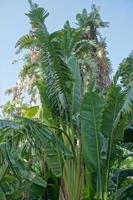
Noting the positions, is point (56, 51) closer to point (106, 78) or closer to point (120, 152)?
point (120, 152)

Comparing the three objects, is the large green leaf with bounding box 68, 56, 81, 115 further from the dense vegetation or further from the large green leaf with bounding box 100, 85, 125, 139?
the large green leaf with bounding box 100, 85, 125, 139

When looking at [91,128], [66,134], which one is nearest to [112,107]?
[91,128]

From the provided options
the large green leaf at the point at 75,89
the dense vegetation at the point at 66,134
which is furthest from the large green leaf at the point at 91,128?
the large green leaf at the point at 75,89

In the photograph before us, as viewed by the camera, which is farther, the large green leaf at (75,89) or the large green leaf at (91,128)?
the large green leaf at (75,89)

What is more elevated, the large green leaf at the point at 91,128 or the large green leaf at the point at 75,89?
the large green leaf at the point at 75,89

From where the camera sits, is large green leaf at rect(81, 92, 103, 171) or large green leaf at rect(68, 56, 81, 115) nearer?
large green leaf at rect(81, 92, 103, 171)

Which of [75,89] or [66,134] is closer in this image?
[66,134]

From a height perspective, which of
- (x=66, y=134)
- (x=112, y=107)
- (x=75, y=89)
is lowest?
(x=66, y=134)

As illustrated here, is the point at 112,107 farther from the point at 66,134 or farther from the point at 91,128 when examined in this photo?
the point at 66,134

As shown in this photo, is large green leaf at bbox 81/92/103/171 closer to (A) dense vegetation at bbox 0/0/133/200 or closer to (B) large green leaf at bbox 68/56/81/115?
(A) dense vegetation at bbox 0/0/133/200

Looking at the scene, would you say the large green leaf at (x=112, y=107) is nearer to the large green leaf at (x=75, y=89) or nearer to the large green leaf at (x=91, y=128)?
the large green leaf at (x=91, y=128)

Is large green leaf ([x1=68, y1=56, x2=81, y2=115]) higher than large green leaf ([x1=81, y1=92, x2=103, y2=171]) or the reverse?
higher

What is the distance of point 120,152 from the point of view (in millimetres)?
9578

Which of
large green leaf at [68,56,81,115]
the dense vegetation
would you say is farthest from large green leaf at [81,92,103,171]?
large green leaf at [68,56,81,115]
